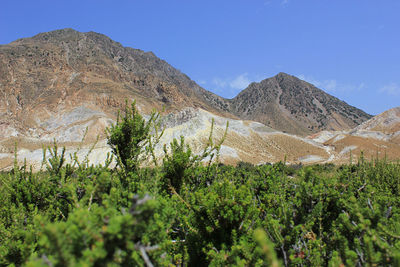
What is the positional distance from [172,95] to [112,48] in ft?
302

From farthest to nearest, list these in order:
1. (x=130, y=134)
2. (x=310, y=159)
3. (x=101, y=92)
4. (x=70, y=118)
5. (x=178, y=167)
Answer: (x=101, y=92) → (x=70, y=118) → (x=310, y=159) → (x=130, y=134) → (x=178, y=167)

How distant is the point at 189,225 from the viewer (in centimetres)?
383

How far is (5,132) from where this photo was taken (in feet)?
202

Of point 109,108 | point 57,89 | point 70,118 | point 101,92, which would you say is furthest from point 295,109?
point 57,89

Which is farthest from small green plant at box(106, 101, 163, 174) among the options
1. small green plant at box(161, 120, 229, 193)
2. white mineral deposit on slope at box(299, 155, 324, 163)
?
white mineral deposit on slope at box(299, 155, 324, 163)

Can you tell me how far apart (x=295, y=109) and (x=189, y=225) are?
169703 millimetres

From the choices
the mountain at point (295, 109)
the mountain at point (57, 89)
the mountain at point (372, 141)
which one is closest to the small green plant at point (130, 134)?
the mountain at point (372, 141)

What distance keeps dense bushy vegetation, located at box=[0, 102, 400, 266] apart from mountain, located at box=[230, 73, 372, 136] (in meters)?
135

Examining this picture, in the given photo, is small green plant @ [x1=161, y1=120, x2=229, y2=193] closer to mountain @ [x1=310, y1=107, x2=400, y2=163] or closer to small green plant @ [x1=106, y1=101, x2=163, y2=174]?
small green plant @ [x1=106, y1=101, x2=163, y2=174]

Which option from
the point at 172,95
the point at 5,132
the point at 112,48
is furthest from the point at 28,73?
the point at 112,48

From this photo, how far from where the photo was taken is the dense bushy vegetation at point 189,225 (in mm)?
1910

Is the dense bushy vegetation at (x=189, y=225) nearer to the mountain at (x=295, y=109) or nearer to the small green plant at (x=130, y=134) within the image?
the small green plant at (x=130, y=134)

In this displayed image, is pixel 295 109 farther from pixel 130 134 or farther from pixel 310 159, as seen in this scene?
pixel 130 134

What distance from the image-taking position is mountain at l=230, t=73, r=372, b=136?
472ft
